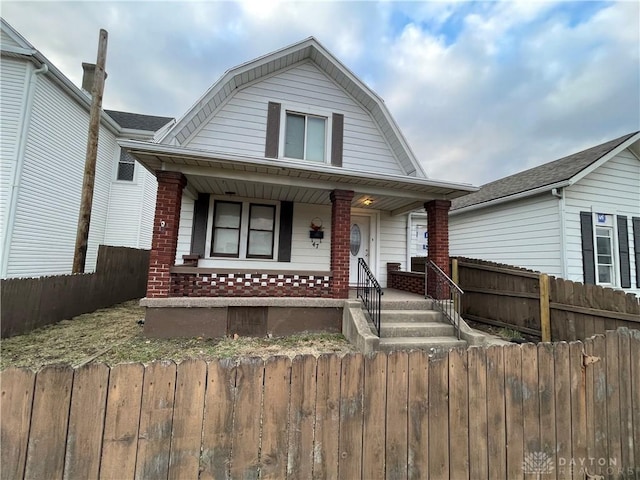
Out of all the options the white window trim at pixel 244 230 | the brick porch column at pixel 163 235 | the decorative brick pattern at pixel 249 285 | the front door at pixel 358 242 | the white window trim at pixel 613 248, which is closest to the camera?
the brick porch column at pixel 163 235

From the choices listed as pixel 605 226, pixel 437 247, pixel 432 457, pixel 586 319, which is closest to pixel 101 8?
pixel 437 247

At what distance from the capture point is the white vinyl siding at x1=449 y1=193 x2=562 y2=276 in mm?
8500

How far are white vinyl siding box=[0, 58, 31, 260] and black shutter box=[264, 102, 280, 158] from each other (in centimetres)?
734

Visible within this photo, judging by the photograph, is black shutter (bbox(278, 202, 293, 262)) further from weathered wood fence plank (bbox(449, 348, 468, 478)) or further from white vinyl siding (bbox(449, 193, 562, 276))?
white vinyl siding (bbox(449, 193, 562, 276))

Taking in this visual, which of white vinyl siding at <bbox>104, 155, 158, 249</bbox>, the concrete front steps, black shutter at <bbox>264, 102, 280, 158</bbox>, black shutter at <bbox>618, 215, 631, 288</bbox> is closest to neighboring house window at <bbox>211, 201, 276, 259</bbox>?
black shutter at <bbox>264, 102, 280, 158</bbox>

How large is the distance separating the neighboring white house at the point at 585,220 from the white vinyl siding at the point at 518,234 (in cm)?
3

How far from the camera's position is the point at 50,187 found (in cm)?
948

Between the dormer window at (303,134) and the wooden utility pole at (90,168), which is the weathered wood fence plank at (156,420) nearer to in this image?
the dormer window at (303,134)

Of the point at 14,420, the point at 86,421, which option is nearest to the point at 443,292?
the point at 86,421

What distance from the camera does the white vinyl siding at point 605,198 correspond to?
8180 mm

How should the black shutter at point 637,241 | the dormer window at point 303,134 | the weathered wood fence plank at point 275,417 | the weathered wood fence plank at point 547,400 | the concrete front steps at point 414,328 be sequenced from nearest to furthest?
the weathered wood fence plank at point 275,417, the weathered wood fence plank at point 547,400, the concrete front steps at point 414,328, the dormer window at point 303,134, the black shutter at point 637,241

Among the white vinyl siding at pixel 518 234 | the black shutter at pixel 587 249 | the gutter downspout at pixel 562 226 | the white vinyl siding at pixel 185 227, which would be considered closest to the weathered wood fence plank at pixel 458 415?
the white vinyl siding at pixel 185 227

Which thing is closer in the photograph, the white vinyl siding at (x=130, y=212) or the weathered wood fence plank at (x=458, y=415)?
the weathered wood fence plank at (x=458, y=415)

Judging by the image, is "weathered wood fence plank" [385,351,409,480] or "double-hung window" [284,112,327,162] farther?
"double-hung window" [284,112,327,162]
